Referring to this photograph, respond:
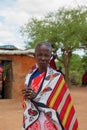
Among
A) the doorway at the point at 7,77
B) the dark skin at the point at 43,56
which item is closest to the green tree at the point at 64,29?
the doorway at the point at 7,77

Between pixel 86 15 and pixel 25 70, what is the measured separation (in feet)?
36.4

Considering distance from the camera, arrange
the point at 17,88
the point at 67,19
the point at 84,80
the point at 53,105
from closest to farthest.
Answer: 1. the point at 53,105
2. the point at 17,88
3. the point at 67,19
4. the point at 84,80

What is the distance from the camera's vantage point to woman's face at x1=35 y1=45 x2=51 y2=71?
312cm

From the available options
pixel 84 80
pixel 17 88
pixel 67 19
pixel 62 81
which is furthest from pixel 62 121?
pixel 84 80

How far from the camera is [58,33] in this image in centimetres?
2434

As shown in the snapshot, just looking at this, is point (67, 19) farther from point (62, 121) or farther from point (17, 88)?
point (62, 121)

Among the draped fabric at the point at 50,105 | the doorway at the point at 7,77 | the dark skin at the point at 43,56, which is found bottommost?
the doorway at the point at 7,77

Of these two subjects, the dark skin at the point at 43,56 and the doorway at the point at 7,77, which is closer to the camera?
the dark skin at the point at 43,56

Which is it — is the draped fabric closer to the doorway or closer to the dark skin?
the dark skin

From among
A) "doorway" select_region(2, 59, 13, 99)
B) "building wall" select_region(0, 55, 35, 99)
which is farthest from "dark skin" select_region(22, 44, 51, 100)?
"doorway" select_region(2, 59, 13, 99)

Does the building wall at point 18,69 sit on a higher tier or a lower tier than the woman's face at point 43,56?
lower

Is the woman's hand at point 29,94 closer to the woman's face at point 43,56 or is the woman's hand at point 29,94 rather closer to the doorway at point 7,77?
the woman's face at point 43,56

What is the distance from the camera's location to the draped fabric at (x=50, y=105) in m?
2.98

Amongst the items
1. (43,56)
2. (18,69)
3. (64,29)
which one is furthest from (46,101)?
(64,29)
